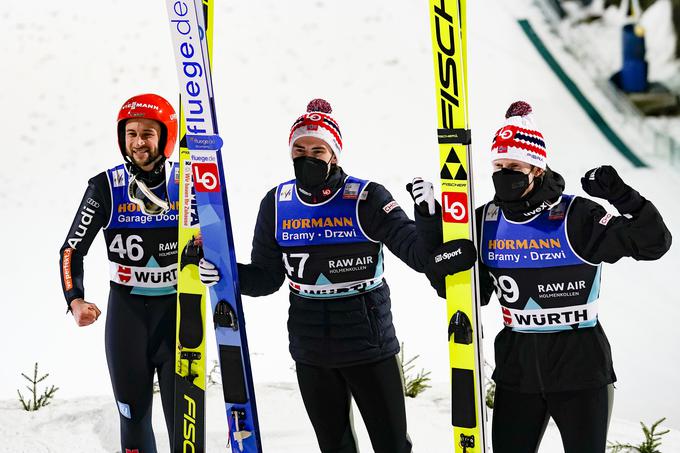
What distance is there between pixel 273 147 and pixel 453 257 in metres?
8.02

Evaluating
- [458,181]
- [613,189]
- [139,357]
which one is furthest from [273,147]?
[613,189]

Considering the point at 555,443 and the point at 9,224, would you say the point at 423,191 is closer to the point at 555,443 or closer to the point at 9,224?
the point at 555,443

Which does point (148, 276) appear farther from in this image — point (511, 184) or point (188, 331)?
point (511, 184)

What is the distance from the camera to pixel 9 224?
969 cm

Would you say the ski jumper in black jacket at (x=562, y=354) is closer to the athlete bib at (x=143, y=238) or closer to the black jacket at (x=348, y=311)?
the black jacket at (x=348, y=311)

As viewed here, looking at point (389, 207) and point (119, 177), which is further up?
point (119, 177)

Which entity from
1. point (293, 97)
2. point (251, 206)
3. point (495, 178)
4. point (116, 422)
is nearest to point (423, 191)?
point (495, 178)

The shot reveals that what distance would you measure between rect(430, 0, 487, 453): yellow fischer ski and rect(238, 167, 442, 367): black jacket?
0.22 metres

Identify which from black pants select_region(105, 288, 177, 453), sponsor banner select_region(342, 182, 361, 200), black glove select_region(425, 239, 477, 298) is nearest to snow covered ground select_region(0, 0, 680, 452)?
black pants select_region(105, 288, 177, 453)

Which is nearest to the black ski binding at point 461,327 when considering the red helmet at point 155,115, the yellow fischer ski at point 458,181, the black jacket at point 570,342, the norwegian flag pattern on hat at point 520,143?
the yellow fischer ski at point 458,181

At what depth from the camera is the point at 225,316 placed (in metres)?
3.47

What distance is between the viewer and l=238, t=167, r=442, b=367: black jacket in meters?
3.30

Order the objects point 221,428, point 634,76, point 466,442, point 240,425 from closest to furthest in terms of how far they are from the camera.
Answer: point 466,442 → point 240,425 → point 221,428 → point 634,76

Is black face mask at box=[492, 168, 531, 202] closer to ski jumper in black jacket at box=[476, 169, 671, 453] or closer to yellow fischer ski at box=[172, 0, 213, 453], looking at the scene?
ski jumper in black jacket at box=[476, 169, 671, 453]
